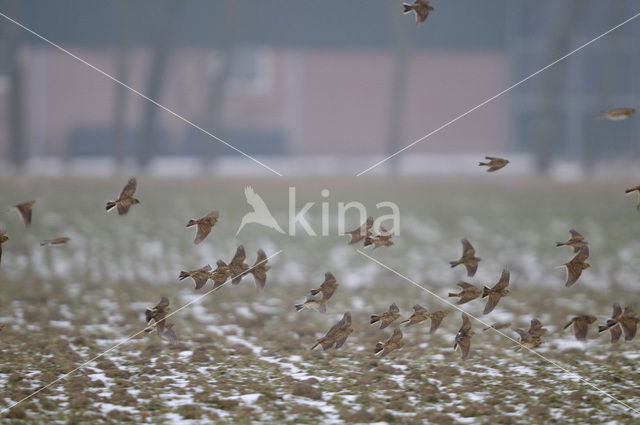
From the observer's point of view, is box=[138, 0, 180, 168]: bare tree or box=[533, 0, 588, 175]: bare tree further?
box=[138, 0, 180, 168]: bare tree

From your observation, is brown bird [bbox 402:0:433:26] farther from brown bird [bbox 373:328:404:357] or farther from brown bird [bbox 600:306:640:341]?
brown bird [bbox 600:306:640:341]

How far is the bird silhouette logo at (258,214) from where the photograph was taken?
13.5 meters

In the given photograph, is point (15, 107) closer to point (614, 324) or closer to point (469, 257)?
point (469, 257)

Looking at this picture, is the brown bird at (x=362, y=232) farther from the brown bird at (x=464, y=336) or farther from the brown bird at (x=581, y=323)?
the brown bird at (x=581, y=323)

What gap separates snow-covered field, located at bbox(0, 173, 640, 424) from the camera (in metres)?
4.29

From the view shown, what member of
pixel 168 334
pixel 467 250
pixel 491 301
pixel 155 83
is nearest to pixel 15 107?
pixel 155 83

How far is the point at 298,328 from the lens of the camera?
6.30 m

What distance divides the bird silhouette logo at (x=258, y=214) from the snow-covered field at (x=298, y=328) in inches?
13.2

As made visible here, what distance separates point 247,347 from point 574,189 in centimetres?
1239

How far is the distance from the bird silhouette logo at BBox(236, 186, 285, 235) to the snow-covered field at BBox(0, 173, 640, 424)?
33 centimetres

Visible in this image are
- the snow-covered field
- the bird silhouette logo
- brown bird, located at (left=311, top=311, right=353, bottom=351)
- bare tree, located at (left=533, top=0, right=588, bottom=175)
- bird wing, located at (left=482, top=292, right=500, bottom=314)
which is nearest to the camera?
the snow-covered field

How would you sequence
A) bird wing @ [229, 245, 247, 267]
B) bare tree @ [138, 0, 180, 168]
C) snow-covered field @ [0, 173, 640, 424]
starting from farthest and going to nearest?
1. bare tree @ [138, 0, 180, 168]
2. bird wing @ [229, 245, 247, 267]
3. snow-covered field @ [0, 173, 640, 424]

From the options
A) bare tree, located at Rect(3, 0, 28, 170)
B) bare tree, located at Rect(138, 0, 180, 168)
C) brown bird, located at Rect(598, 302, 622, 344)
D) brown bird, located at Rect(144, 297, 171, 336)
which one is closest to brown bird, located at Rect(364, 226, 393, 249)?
brown bird, located at Rect(144, 297, 171, 336)

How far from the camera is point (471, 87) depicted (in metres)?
31.3
